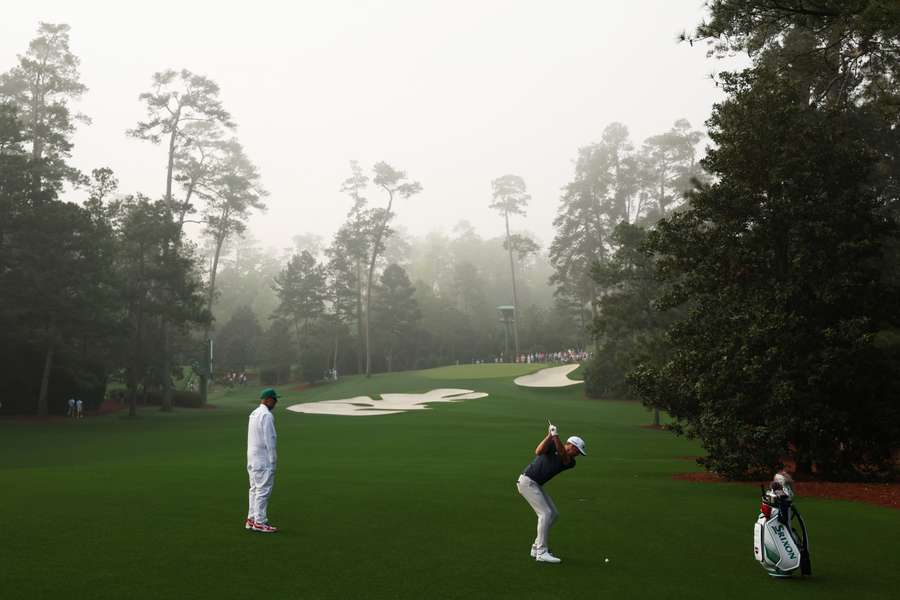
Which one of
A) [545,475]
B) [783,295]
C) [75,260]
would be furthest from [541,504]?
[75,260]

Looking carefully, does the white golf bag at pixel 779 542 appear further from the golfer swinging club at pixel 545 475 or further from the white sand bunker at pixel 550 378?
the white sand bunker at pixel 550 378

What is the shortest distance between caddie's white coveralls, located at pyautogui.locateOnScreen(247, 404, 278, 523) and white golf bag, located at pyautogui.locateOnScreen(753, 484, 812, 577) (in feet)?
23.0

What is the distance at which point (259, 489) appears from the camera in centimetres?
1162

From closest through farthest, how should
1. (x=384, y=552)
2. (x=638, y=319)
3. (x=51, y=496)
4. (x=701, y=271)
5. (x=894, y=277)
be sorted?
(x=384, y=552)
(x=51, y=496)
(x=701, y=271)
(x=894, y=277)
(x=638, y=319)

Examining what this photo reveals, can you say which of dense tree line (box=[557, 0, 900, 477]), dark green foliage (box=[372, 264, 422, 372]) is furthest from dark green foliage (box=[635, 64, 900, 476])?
dark green foliage (box=[372, 264, 422, 372])

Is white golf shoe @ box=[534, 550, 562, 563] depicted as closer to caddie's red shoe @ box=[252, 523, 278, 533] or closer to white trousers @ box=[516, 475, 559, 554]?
white trousers @ box=[516, 475, 559, 554]

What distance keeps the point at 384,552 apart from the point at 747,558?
5143 mm

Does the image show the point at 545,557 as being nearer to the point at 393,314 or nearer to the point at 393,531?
the point at 393,531

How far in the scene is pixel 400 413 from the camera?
44.3 metres

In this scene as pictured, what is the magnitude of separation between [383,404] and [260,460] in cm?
4021

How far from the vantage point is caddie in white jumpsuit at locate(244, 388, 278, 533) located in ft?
38.0

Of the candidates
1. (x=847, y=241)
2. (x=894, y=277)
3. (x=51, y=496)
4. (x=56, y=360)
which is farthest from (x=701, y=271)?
(x=56, y=360)

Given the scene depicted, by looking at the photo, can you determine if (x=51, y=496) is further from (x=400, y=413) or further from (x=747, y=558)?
(x=400, y=413)

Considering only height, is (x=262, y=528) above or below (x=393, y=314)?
below
